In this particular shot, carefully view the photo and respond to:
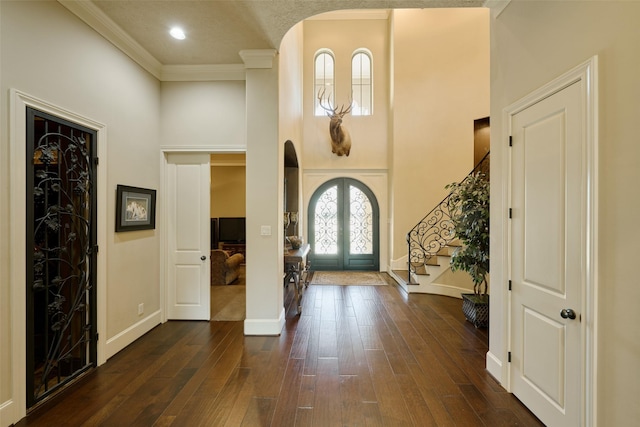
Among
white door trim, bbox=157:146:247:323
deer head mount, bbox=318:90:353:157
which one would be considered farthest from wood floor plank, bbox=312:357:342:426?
deer head mount, bbox=318:90:353:157

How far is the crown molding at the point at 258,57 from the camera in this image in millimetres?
3508

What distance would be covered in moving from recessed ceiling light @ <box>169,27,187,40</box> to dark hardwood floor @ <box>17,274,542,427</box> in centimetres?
333

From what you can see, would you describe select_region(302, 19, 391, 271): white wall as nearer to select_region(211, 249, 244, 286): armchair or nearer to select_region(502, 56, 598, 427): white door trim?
select_region(211, 249, 244, 286): armchair

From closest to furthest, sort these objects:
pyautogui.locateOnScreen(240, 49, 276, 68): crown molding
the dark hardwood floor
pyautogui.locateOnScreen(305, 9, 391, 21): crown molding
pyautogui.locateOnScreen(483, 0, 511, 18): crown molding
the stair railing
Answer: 1. the dark hardwood floor
2. pyautogui.locateOnScreen(483, 0, 511, 18): crown molding
3. pyautogui.locateOnScreen(240, 49, 276, 68): crown molding
4. the stair railing
5. pyautogui.locateOnScreen(305, 9, 391, 21): crown molding

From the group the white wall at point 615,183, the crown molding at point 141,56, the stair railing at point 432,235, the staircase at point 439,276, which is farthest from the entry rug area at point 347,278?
the white wall at point 615,183

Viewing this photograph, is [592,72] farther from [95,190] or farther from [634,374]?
[95,190]

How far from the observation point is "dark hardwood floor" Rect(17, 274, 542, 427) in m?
2.17

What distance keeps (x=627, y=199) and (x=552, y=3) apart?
4.57ft

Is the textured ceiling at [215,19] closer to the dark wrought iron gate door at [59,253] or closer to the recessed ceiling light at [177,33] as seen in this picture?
the recessed ceiling light at [177,33]

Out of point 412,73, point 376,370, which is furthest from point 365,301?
point 412,73

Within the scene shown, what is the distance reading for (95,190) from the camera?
9.48 ft

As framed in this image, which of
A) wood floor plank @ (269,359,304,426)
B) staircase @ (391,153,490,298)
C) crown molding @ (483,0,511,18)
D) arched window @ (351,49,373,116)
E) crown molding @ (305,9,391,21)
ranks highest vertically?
crown molding @ (305,9,391,21)

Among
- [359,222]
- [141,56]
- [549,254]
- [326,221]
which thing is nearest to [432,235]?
[359,222]

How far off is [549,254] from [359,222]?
5725 mm
